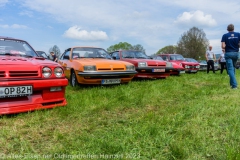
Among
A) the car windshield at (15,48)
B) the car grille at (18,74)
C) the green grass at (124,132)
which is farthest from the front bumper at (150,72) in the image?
the car grille at (18,74)

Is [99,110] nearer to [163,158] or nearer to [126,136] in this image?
[126,136]

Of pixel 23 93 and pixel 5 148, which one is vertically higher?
pixel 23 93

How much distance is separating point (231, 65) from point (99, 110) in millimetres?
3814

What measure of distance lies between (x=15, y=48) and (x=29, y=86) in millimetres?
1488

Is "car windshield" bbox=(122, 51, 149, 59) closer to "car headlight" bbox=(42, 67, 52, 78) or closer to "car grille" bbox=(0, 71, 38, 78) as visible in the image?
"car headlight" bbox=(42, 67, 52, 78)

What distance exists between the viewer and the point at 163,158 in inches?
64.9

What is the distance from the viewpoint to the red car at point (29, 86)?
253cm

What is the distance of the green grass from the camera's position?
172cm

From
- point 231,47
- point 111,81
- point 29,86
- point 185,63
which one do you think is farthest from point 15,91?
point 185,63

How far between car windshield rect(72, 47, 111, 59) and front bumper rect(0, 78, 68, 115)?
2.85 m

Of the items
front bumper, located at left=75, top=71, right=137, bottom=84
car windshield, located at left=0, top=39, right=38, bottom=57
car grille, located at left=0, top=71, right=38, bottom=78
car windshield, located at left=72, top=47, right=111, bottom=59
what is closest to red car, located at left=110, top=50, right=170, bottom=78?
car windshield, located at left=72, top=47, right=111, bottom=59

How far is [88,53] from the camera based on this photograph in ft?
19.5

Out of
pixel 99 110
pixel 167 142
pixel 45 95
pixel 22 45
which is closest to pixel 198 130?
pixel 167 142

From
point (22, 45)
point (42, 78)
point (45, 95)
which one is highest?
point (22, 45)
